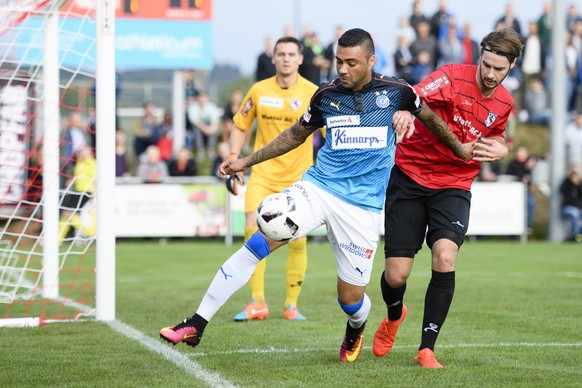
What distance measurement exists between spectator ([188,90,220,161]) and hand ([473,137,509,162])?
17859mm

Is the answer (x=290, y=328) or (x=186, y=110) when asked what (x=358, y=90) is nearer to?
(x=290, y=328)

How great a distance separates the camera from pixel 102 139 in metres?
8.91

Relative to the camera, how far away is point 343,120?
6.32 m

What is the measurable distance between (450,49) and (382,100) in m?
17.1

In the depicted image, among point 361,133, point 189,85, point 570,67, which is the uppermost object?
point 570,67

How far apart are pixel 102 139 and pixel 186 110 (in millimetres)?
16329

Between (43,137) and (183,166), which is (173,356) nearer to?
(43,137)

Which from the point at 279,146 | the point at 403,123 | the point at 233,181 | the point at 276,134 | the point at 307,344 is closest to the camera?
the point at 403,123

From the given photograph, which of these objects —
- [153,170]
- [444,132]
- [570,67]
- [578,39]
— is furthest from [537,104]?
[444,132]

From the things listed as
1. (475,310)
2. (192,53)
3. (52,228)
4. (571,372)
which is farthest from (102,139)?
(192,53)

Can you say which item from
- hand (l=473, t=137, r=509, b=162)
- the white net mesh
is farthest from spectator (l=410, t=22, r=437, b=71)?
hand (l=473, t=137, r=509, b=162)

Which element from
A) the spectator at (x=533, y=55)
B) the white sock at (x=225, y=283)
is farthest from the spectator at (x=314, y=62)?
the white sock at (x=225, y=283)

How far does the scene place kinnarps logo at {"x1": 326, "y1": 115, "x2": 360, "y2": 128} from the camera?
630cm

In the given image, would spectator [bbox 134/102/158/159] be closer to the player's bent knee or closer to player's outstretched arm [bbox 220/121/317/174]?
player's outstretched arm [bbox 220/121/317/174]
